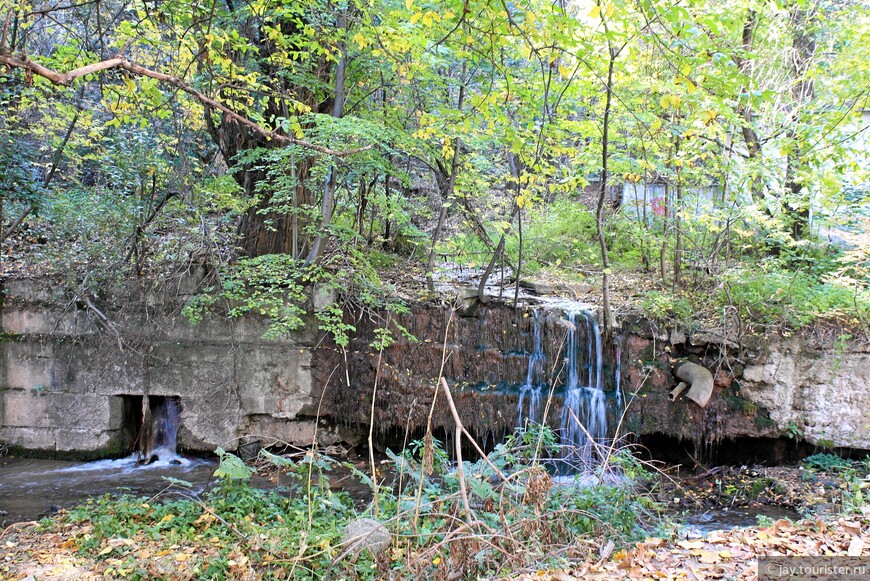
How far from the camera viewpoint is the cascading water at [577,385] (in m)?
7.39

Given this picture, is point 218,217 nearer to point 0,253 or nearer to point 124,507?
point 0,253

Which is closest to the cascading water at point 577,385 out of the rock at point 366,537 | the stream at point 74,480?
the rock at point 366,537

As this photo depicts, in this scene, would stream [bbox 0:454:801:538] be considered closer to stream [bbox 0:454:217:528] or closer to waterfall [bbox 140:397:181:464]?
stream [bbox 0:454:217:528]

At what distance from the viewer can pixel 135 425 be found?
8086 millimetres

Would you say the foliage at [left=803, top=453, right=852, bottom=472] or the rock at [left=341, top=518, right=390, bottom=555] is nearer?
the rock at [left=341, top=518, right=390, bottom=555]

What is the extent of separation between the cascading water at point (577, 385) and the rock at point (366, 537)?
3.60 metres

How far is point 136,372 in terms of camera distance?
7879 mm

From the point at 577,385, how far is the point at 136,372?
591 cm

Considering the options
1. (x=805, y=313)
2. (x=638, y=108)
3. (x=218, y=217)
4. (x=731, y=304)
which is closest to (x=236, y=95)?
(x=218, y=217)

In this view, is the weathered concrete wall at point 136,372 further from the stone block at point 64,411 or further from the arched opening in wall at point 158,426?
the arched opening in wall at point 158,426

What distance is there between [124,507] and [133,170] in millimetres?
4517

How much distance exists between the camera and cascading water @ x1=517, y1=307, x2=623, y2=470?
24.2 feet

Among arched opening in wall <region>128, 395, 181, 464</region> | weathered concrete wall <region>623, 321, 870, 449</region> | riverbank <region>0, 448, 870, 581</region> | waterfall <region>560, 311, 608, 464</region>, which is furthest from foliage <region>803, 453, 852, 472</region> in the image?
arched opening in wall <region>128, 395, 181, 464</region>

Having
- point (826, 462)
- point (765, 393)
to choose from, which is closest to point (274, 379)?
point (765, 393)
